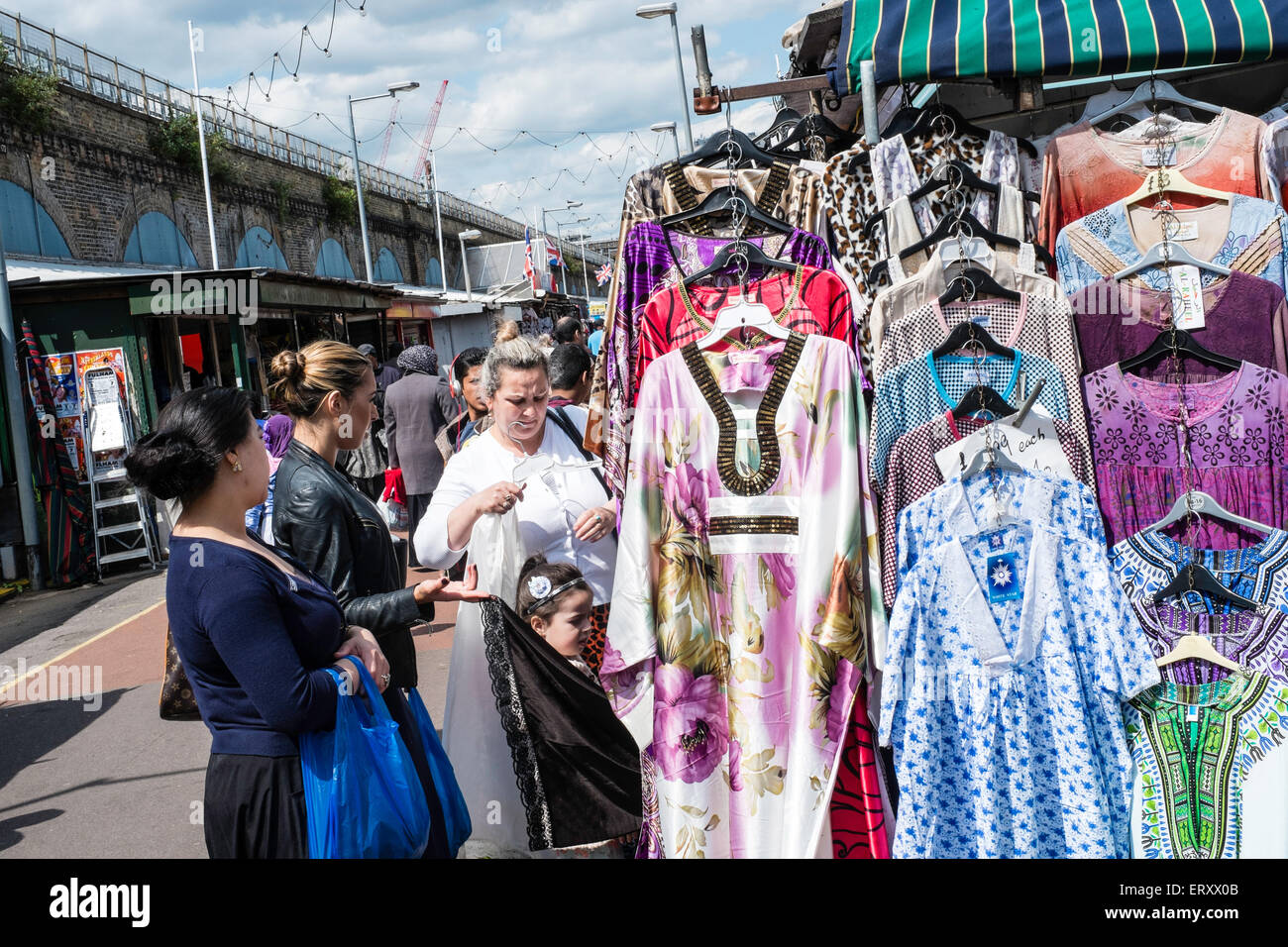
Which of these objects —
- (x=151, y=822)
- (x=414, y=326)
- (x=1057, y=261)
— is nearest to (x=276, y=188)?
(x=414, y=326)

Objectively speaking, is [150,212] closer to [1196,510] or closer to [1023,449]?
[1023,449]

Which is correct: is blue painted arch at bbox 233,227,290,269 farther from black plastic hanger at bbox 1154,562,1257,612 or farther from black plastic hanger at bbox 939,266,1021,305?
black plastic hanger at bbox 1154,562,1257,612

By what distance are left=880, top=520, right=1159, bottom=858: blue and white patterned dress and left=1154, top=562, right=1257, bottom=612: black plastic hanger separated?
0.14 meters

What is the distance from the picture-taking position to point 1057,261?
10.00 ft

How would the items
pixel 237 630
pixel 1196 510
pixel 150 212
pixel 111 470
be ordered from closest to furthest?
1. pixel 237 630
2. pixel 1196 510
3. pixel 111 470
4. pixel 150 212

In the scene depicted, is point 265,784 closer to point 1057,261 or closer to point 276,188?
point 1057,261

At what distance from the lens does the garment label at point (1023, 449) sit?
105 inches

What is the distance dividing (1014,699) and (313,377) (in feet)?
6.51

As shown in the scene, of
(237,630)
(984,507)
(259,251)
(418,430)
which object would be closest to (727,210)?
(984,507)

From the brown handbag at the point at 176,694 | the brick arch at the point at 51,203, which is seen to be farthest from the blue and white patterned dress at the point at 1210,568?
the brick arch at the point at 51,203

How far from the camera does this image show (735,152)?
3.26 m

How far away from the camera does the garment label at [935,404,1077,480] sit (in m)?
2.66
